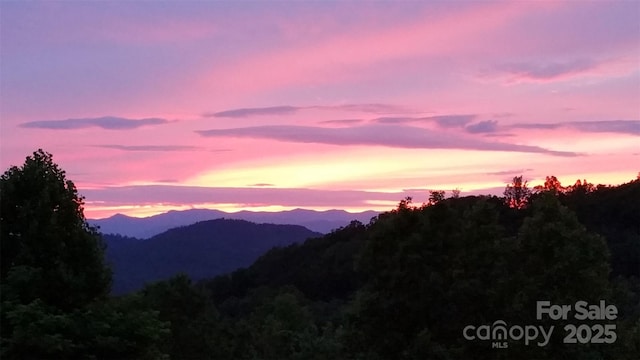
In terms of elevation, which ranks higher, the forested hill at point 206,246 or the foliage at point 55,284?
the foliage at point 55,284

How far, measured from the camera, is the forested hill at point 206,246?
86.1 m

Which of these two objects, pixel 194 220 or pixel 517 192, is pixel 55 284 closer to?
pixel 517 192

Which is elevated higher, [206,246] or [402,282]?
[402,282]

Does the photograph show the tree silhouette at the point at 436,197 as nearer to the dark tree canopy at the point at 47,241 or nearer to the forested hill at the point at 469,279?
the forested hill at the point at 469,279

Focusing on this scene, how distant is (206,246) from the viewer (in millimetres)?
99250

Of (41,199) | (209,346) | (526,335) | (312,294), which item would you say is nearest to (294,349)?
(209,346)

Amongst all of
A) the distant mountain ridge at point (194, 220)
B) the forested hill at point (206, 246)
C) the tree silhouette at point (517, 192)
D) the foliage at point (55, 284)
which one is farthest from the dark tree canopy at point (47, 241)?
the distant mountain ridge at point (194, 220)

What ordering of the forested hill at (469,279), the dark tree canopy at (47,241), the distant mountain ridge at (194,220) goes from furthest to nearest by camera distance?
1. the distant mountain ridge at (194,220)
2. the forested hill at (469,279)
3. the dark tree canopy at (47,241)

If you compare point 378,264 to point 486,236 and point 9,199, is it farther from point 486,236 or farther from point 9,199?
point 9,199

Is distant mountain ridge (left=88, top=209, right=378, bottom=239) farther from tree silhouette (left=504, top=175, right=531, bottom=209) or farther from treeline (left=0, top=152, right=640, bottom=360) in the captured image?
treeline (left=0, top=152, right=640, bottom=360)

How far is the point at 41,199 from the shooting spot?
952 centimetres

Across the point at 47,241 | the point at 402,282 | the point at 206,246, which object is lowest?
the point at 206,246

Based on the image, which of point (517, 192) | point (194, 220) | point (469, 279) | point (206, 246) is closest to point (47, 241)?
point (469, 279)

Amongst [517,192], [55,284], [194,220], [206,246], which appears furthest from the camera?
[194,220]
